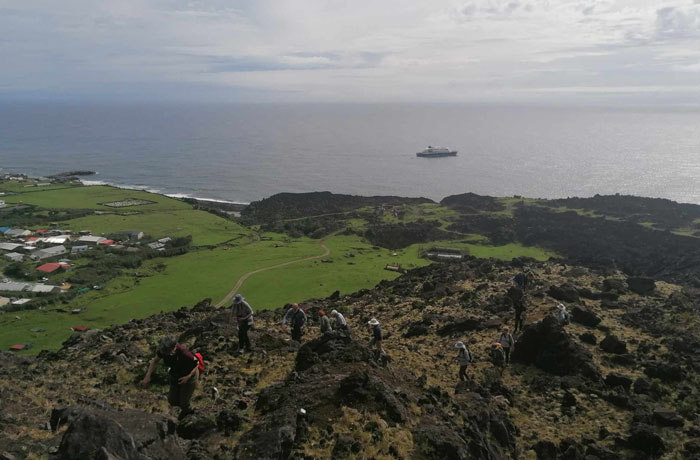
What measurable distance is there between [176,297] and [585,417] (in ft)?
121

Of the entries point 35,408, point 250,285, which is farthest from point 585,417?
point 250,285

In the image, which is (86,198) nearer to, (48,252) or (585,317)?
(48,252)

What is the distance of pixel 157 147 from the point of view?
7854 inches

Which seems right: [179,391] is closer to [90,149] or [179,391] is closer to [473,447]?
[473,447]

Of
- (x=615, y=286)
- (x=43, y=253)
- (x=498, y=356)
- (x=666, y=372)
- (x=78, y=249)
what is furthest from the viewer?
(x=78, y=249)

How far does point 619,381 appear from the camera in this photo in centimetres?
1579

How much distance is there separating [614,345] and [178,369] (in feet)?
55.2

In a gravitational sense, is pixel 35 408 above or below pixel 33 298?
above

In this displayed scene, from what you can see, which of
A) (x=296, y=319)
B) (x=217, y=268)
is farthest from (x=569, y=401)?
(x=217, y=268)

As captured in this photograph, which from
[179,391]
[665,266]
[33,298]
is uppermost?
[179,391]

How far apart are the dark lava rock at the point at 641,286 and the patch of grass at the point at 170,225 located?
175ft

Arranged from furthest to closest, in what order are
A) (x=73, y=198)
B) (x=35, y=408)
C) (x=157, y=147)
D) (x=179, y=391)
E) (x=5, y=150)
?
(x=157, y=147) < (x=5, y=150) < (x=73, y=198) < (x=35, y=408) < (x=179, y=391)

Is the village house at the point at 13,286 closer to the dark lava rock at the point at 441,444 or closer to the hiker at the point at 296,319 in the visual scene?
the hiker at the point at 296,319

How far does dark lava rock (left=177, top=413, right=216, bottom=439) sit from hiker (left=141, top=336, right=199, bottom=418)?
38 centimetres
